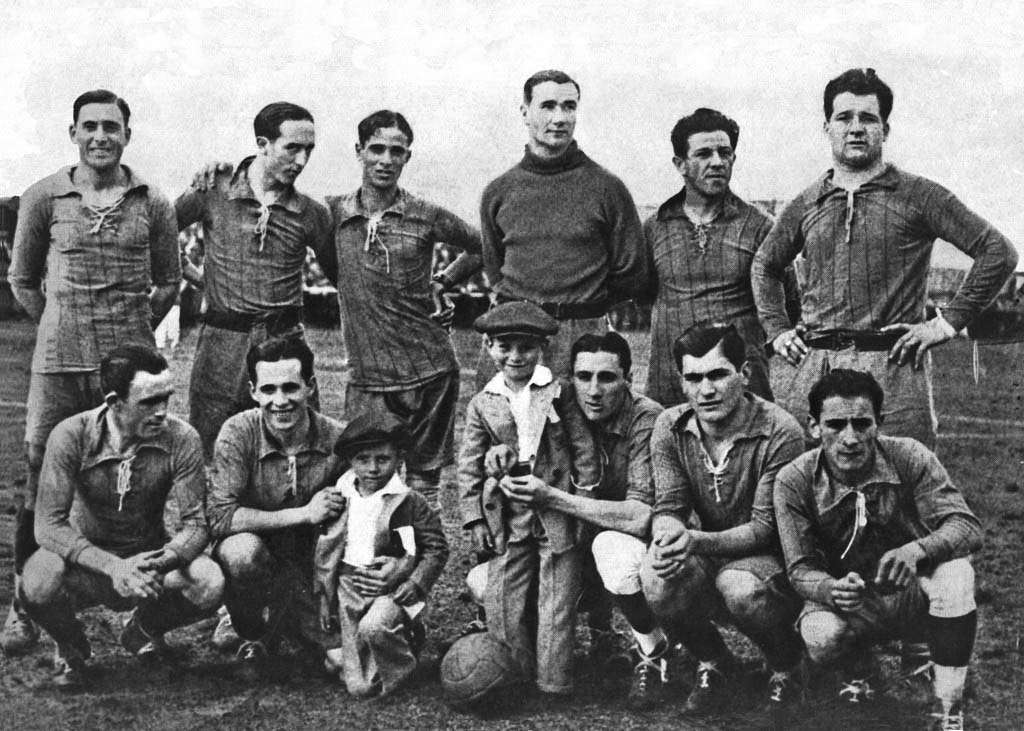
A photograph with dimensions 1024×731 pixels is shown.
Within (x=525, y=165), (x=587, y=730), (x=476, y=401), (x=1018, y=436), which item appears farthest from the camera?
(x=1018, y=436)

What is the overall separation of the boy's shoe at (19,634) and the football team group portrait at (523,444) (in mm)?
11

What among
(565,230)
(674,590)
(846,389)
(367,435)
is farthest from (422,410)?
(846,389)

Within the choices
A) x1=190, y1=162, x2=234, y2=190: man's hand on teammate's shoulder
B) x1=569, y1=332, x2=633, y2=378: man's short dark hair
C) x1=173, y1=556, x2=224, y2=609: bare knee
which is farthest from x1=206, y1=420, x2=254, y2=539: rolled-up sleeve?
x1=569, y1=332, x2=633, y2=378: man's short dark hair

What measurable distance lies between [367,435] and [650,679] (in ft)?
4.22

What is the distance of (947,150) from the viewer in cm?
496

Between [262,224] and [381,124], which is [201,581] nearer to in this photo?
[262,224]

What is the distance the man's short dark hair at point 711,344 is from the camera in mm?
4328

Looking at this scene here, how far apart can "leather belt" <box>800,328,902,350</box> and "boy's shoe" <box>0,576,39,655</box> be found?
306 centimetres

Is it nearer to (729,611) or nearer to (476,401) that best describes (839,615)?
(729,611)

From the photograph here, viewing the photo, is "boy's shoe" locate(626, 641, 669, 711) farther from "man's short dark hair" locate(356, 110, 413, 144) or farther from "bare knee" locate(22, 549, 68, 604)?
"man's short dark hair" locate(356, 110, 413, 144)

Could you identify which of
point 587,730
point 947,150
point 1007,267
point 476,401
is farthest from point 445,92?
point 587,730

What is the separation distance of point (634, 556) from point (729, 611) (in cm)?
36

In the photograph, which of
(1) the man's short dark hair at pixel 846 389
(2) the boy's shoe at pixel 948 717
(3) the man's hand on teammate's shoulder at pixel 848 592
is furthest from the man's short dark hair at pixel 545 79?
(2) the boy's shoe at pixel 948 717

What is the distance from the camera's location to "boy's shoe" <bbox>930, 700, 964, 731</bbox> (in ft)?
13.8
